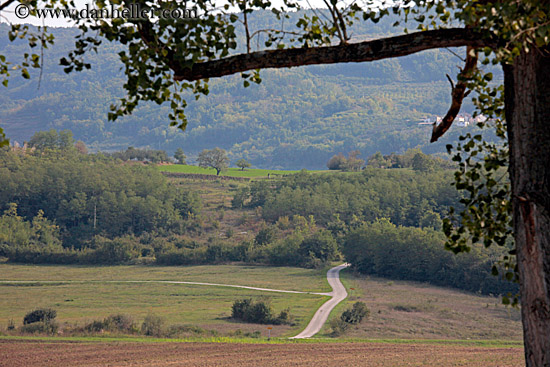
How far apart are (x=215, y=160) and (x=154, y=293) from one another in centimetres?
5969

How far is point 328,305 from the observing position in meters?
31.3

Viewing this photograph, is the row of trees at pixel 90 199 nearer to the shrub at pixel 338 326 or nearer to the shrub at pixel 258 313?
the shrub at pixel 258 313

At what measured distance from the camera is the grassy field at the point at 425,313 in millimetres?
26453

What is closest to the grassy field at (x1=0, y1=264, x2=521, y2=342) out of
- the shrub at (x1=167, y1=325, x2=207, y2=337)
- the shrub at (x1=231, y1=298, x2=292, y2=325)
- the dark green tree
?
the shrub at (x1=231, y1=298, x2=292, y2=325)

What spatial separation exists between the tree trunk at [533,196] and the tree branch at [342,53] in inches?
12.6

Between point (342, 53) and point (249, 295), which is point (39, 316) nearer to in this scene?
point (249, 295)

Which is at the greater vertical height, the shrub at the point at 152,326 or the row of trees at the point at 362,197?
the row of trees at the point at 362,197

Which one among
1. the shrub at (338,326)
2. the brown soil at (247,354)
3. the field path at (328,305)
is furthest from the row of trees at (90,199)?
the brown soil at (247,354)

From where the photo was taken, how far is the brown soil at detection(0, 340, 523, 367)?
17.0 m

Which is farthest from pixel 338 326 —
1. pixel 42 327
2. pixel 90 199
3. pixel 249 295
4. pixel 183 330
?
pixel 90 199

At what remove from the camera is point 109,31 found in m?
3.23

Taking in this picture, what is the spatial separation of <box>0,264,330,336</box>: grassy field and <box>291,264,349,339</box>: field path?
0.46m

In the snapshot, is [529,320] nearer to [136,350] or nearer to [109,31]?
[109,31]

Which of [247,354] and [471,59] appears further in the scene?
[247,354]
